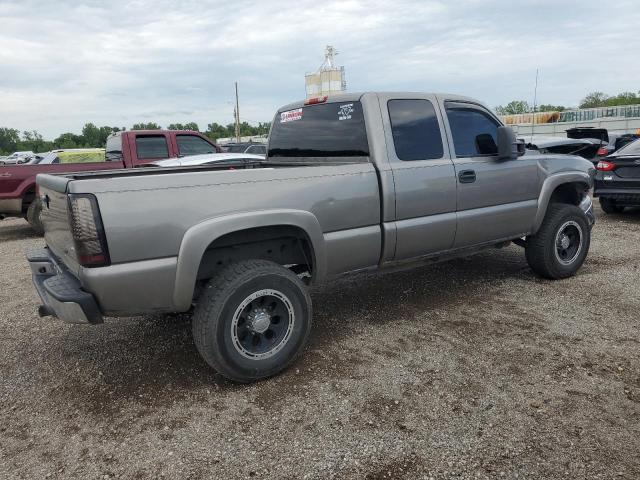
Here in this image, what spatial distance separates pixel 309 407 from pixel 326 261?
1.03m

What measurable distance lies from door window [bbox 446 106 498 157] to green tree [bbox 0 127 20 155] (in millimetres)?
108362

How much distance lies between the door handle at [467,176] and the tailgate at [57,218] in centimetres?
302

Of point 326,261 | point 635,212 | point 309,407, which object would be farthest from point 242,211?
point 635,212

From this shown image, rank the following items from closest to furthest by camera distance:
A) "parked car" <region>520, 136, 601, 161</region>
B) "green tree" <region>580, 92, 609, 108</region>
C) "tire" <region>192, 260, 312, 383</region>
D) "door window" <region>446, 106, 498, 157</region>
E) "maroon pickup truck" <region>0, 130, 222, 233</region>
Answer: "tire" <region>192, 260, 312, 383</region>
"door window" <region>446, 106, 498, 157</region>
"maroon pickup truck" <region>0, 130, 222, 233</region>
"parked car" <region>520, 136, 601, 161</region>
"green tree" <region>580, 92, 609, 108</region>

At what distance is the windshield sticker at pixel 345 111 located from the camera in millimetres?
4035

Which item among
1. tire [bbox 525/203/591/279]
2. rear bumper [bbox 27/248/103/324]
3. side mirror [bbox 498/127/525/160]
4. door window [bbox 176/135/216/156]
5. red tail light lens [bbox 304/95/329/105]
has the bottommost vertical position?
tire [bbox 525/203/591/279]

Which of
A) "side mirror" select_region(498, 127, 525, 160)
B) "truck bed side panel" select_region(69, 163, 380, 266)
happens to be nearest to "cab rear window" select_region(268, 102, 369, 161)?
"truck bed side panel" select_region(69, 163, 380, 266)

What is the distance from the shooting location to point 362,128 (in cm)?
393

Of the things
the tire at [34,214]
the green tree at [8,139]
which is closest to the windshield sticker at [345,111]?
the tire at [34,214]

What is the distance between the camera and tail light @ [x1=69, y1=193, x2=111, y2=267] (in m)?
2.71

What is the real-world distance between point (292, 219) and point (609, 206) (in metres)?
8.52

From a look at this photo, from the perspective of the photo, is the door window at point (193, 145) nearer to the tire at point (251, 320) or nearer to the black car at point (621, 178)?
the tire at point (251, 320)

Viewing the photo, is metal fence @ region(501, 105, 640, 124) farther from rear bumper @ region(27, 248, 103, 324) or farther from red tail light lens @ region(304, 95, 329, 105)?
rear bumper @ region(27, 248, 103, 324)

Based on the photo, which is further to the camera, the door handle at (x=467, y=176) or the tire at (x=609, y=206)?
the tire at (x=609, y=206)
